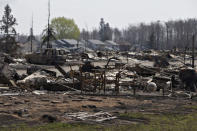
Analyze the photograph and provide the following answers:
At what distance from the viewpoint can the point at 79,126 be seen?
10.7 m

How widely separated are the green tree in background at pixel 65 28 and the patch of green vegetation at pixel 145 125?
10842 cm

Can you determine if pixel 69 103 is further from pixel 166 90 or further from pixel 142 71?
pixel 142 71

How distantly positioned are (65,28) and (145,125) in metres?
111

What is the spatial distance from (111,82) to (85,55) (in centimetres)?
2859

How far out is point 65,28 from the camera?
4732 inches

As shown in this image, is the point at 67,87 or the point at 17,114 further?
the point at 67,87

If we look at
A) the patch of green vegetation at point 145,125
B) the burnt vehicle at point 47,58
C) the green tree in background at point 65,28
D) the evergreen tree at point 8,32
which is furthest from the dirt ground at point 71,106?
the green tree in background at point 65,28

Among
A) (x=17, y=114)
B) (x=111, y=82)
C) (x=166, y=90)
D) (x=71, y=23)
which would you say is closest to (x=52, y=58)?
(x=111, y=82)

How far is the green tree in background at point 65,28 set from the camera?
119062 mm

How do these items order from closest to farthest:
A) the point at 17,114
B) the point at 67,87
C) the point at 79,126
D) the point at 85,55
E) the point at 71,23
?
the point at 79,126 → the point at 17,114 → the point at 67,87 → the point at 85,55 → the point at 71,23

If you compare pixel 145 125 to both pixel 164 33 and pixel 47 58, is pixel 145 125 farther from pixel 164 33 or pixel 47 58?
pixel 164 33

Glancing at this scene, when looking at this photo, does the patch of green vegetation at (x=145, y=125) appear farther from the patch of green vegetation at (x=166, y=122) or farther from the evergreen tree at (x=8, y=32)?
the evergreen tree at (x=8, y=32)

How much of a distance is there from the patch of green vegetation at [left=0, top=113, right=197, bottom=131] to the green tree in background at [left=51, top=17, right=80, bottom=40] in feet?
356

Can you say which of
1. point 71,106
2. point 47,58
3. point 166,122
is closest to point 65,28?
point 47,58
